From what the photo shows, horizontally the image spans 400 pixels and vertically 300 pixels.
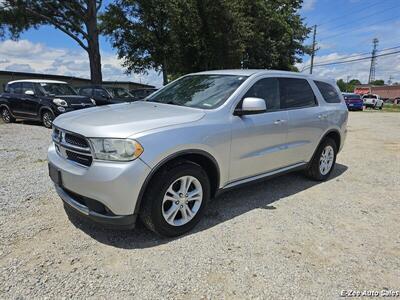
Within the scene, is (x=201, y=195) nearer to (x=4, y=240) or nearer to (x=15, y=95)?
(x=4, y=240)

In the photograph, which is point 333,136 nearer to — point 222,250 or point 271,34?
point 222,250

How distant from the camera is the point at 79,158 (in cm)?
301

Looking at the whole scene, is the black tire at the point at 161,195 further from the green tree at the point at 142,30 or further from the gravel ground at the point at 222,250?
the green tree at the point at 142,30

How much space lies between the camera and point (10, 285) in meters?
2.47

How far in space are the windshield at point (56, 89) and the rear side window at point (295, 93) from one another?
8.99 metres

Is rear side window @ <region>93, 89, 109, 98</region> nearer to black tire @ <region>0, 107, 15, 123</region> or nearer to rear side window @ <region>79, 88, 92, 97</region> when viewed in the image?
rear side window @ <region>79, 88, 92, 97</region>

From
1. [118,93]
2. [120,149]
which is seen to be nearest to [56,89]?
[118,93]

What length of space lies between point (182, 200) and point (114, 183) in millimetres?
801

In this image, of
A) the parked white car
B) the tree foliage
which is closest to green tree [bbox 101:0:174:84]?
the tree foliage

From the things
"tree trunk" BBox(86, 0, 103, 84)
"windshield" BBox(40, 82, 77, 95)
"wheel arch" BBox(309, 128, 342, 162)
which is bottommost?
"wheel arch" BBox(309, 128, 342, 162)

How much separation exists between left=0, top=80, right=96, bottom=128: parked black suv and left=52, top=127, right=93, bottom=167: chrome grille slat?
7.30 metres

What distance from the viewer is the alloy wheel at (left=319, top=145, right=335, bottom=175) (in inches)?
207

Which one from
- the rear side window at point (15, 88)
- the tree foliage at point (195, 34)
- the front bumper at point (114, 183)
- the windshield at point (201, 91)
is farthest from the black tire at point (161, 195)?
the tree foliage at point (195, 34)

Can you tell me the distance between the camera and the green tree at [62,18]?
1845cm
